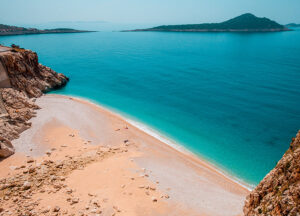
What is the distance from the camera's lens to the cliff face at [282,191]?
267 inches

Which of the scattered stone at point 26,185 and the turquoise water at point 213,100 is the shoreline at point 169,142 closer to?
the turquoise water at point 213,100

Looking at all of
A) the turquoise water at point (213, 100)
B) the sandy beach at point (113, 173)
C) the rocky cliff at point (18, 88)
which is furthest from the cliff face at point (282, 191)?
the rocky cliff at point (18, 88)

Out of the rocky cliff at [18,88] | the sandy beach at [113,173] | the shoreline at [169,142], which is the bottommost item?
the shoreline at [169,142]

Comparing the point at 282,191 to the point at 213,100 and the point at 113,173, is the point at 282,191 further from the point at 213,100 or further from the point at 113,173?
the point at 213,100

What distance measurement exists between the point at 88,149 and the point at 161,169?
801cm

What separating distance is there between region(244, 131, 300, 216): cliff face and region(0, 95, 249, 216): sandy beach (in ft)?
17.7

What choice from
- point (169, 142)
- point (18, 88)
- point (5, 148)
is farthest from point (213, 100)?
point (18, 88)

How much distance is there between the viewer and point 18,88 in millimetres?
31125

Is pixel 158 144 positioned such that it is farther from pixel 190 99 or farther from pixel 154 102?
pixel 190 99

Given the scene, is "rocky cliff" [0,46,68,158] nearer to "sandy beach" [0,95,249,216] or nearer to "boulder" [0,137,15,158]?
"boulder" [0,137,15,158]

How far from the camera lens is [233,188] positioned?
17.8m

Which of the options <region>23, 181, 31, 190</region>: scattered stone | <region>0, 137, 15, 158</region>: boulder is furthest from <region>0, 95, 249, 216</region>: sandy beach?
<region>0, 137, 15, 158</region>: boulder

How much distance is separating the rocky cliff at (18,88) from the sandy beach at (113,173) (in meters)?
1.22

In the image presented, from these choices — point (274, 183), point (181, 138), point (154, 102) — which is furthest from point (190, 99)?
point (274, 183)
